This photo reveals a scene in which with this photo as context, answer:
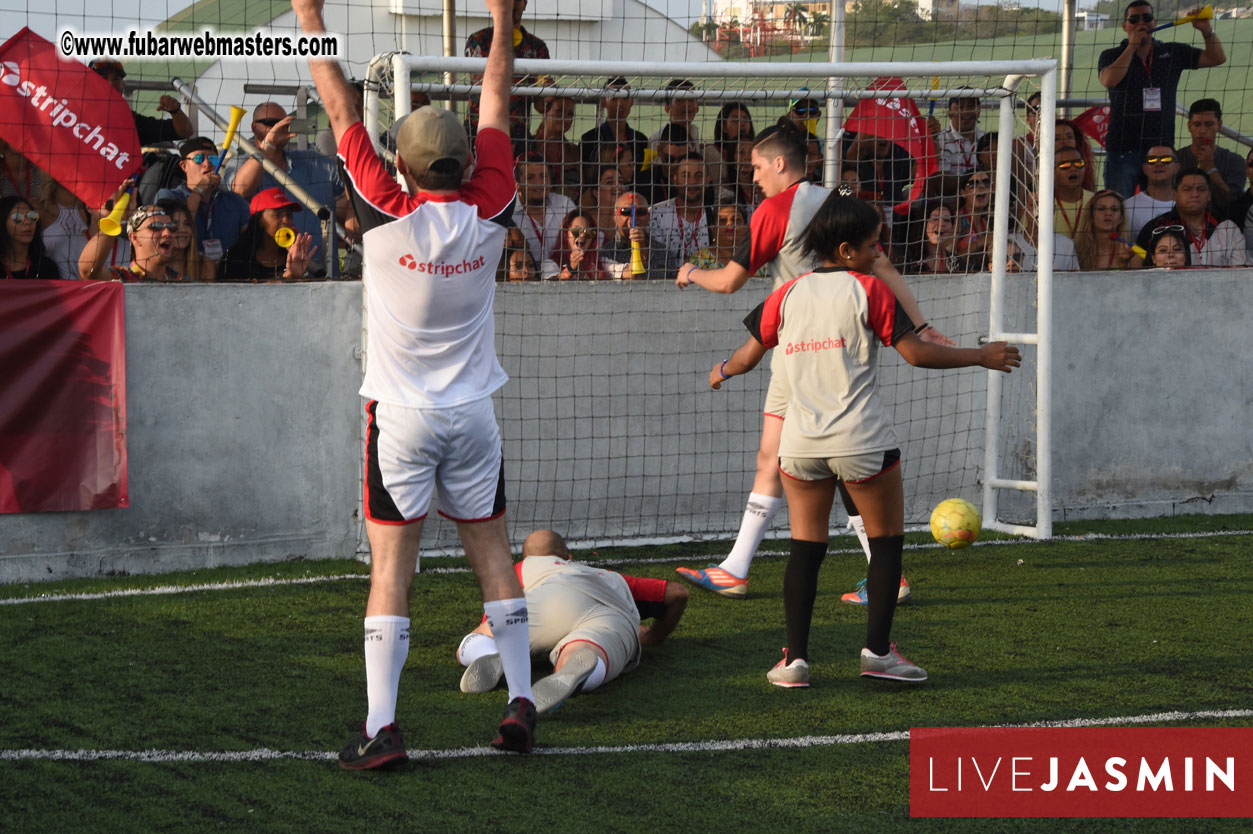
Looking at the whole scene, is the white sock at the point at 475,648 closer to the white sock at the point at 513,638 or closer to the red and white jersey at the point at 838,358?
the white sock at the point at 513,638

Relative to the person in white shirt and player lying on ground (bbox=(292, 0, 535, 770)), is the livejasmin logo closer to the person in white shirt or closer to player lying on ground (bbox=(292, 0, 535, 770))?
player lying on ground (bbox=(292, 0, 535, 770))

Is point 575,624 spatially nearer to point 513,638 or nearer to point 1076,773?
point 513,638

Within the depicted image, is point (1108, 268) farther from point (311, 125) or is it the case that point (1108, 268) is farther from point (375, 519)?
point (375, 519)

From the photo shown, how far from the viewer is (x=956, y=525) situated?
6957 mm

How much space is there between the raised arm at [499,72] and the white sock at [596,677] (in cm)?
192

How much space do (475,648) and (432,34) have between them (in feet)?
40.0

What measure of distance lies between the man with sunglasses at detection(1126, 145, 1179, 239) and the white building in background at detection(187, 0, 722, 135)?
3.20 metres

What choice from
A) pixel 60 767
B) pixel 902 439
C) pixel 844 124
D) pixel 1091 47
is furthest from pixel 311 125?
pixel 1091 47

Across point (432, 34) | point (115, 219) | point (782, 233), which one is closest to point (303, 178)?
point (115, 219)

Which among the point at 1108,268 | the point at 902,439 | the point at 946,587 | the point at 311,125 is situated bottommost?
the point at 946,587

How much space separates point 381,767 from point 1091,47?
30.0ft

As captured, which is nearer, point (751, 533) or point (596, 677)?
point (596, 677)

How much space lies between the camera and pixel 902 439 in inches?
333

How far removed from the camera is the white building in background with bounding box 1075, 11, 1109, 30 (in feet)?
34.4
